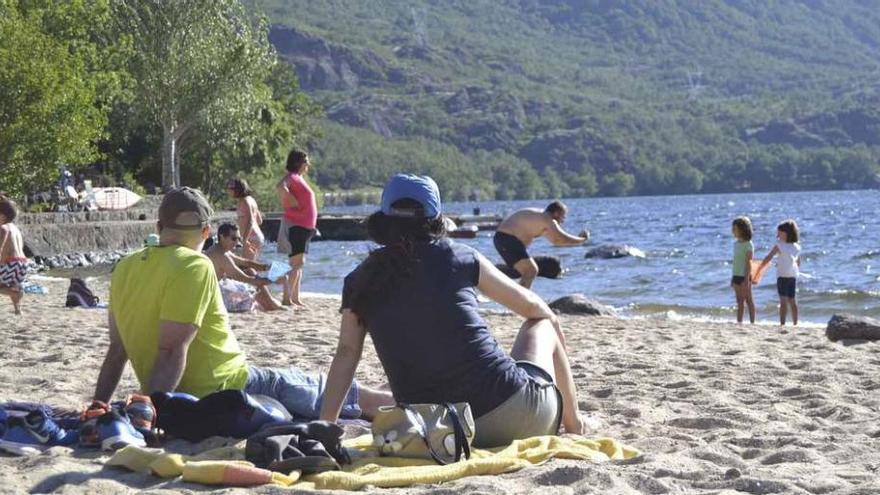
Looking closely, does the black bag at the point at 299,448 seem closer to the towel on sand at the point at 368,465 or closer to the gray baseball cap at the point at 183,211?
the towel on sand at the point at 368,465

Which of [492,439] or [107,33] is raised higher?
[107,33]

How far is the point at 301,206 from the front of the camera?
12.4 metres

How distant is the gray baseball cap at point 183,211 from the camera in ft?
17.1

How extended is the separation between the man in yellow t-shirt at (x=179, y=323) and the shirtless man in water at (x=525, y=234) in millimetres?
6570

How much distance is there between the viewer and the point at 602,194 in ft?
534

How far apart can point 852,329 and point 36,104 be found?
20.3 meters

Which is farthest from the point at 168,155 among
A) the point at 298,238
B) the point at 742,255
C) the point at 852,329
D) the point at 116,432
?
the point at 116,432

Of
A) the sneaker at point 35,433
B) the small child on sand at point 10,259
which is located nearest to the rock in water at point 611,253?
the small child on sand at point 10,259

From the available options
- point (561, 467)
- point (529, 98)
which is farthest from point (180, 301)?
point (529, 98)

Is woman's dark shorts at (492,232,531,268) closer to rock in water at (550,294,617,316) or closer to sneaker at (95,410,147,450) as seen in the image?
rock in water at (550,294,617,316)

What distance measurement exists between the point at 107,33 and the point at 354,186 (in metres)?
109

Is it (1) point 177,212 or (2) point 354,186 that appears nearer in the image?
(1) point 177,212

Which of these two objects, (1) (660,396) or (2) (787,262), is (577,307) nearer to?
(2) (787,262)

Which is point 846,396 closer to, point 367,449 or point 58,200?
point 367,449
